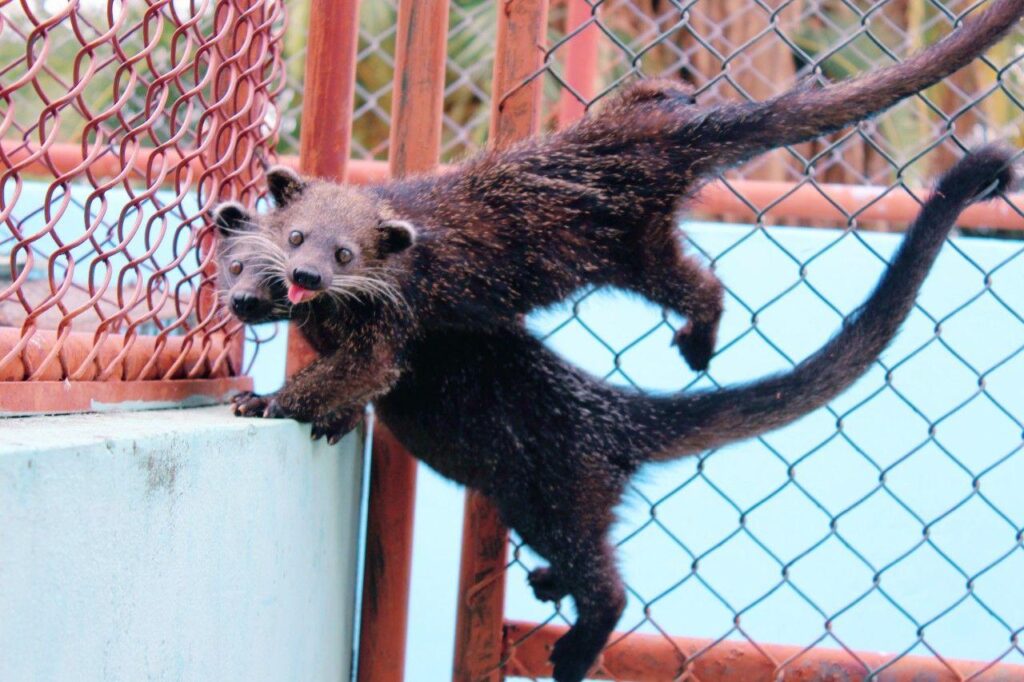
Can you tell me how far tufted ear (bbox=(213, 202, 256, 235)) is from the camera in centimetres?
268

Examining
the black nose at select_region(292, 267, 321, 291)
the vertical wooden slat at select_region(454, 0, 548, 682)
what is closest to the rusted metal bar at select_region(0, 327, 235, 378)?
the black nose at select_region(292, 267, 321, 291)

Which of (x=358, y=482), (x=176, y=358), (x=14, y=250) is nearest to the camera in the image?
(x=14, y=250)

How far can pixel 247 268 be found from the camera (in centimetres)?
279

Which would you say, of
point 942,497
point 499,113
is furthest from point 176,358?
point 942,497

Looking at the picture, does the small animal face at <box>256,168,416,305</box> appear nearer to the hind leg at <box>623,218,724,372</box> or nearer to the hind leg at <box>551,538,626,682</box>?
the hind leg at <box>623,218,724,372</box>

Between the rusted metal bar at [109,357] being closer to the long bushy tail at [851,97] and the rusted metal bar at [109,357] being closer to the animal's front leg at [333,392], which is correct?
the animal's front leg at [333,392]

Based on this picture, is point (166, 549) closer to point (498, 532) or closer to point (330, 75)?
point (498, 532)

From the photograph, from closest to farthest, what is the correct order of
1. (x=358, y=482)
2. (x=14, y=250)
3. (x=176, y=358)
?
1. (x=14, y=250)
2. (x=176, y=358)
3. (x=358, y=482)

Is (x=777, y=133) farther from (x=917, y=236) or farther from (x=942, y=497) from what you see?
(x=942, y=497)

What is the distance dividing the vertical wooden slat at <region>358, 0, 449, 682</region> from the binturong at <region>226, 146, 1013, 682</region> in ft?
0.80

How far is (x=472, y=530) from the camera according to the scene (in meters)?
2.75

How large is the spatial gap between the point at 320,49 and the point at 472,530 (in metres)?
1.23

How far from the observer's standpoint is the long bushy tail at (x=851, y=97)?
8.32 ft

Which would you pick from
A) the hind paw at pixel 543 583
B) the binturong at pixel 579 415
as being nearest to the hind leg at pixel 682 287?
the binturong at pixel 579 415
